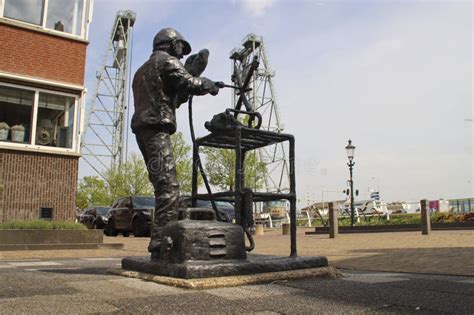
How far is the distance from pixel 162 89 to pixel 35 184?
26.3 ft

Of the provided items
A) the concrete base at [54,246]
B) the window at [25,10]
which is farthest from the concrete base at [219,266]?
the window at [25,10]

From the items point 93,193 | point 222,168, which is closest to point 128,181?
point 93,193

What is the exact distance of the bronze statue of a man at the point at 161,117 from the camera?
4254 mm

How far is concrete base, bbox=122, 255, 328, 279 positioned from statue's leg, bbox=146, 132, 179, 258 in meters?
0.28

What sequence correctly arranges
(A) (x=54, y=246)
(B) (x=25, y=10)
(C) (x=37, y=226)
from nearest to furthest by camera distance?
(A) (x=54, y=246) < (C) (x=37, y=226) < (B) (x=25, y=10)

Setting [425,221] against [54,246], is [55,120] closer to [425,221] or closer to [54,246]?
[54,246]

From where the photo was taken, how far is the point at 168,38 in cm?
455

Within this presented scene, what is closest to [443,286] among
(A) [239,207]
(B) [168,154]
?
(A) [239,207]

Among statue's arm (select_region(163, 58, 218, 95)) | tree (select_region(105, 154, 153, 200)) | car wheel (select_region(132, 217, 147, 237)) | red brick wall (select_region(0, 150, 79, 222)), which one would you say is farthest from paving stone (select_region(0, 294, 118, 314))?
tree (select_region(105, 154, 153, 200))

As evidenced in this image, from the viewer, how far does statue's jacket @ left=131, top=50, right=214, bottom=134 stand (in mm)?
4254

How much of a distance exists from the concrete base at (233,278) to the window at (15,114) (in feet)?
26.7

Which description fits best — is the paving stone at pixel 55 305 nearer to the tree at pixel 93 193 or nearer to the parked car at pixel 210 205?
the parked car at pixel 210 205

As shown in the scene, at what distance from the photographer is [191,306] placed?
2738 mm

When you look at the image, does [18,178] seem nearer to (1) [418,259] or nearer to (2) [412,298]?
(1) [418,259]
